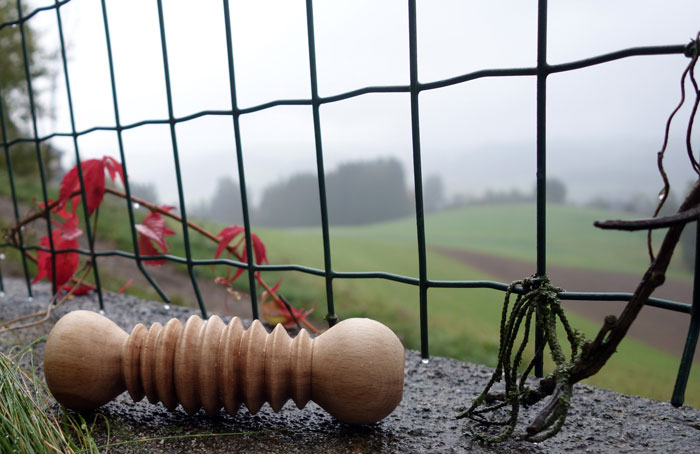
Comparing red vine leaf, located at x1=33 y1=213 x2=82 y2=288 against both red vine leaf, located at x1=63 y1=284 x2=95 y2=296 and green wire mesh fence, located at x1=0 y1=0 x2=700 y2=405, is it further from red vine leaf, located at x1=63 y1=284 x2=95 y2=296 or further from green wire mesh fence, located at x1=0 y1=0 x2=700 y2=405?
green wire mesh fence, located at x1=0 y1=0 x2=700 y2=405

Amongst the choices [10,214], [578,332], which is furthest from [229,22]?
[10,214]

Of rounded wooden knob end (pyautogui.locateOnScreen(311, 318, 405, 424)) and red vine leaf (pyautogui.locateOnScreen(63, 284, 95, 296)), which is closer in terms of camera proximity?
rounded wooden knob end (pyautogui.locateOnScreen(311, 318, 405, 424))

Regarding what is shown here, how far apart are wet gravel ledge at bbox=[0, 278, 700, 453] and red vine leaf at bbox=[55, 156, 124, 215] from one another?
638 mm

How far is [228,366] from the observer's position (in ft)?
2.05

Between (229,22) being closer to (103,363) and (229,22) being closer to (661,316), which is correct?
(103,363)

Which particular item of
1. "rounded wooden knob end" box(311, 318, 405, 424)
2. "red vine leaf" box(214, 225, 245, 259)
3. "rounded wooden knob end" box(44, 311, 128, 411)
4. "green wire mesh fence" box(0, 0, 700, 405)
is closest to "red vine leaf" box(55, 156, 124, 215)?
"green wire mesh fence" box(0, 0, 700, 405)

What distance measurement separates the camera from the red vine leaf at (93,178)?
1.23 meters

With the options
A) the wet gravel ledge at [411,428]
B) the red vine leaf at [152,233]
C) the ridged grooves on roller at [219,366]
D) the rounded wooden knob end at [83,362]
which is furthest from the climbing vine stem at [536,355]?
the red vine leaf at [152,233]

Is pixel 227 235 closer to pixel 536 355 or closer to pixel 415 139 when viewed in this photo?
pixel 415 139

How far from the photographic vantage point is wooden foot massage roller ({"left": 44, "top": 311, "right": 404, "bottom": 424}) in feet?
1.95

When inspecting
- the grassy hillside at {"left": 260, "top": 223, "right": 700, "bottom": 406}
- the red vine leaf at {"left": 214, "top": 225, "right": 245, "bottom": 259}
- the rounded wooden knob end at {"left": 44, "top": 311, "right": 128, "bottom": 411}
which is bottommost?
the grassy hillside at {"left": 260, "top": 223, "right": 700, "bottom": 406}

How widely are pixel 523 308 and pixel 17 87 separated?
6109 mm

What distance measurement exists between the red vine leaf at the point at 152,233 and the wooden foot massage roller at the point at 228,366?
47 centimetres

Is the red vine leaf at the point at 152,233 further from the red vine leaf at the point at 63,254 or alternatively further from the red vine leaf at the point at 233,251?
the red vine leaf at the point at 63,254
